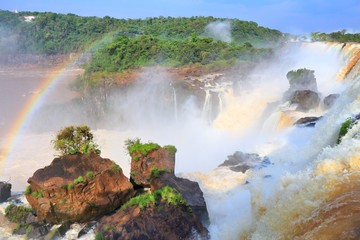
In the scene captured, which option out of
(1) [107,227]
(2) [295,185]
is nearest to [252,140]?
(2) [295,185]

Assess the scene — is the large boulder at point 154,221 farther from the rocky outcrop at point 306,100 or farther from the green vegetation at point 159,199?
the rocky outcrop at point 306,100

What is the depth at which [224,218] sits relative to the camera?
42.7 feet

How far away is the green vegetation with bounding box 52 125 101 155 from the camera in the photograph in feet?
48.1

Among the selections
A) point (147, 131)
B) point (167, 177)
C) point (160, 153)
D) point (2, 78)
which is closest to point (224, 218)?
point (167, 177)

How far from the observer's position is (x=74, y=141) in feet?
49.9

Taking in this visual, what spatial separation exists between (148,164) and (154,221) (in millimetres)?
4416

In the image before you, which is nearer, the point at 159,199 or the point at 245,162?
the point at 159,199

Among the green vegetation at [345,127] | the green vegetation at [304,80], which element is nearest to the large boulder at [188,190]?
the green vegetation at [345,127]

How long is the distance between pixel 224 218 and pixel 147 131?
2155 centimetres

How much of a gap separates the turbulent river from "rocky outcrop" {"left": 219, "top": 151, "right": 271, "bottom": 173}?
0.37 meters

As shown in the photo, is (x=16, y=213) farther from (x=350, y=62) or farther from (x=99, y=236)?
(x=350, y=62)

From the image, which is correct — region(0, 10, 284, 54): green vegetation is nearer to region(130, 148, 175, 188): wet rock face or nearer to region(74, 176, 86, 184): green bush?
region(130, 148, 175, 188): wet rock face

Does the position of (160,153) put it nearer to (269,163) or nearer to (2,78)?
(269,163)

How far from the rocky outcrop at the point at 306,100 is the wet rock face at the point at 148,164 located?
1169cm
